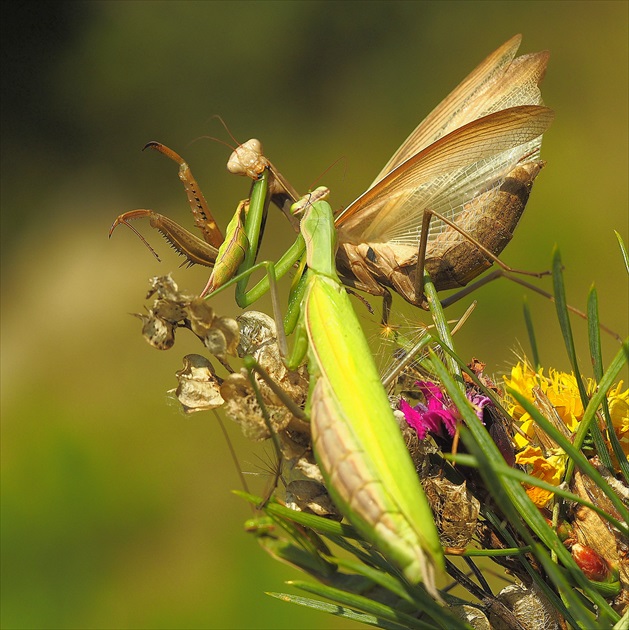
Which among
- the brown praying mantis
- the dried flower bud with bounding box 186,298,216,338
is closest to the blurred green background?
the brown praying mantis

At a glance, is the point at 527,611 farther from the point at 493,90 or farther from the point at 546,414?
the point at 493,90

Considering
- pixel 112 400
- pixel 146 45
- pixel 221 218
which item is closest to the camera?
pixel 112 400

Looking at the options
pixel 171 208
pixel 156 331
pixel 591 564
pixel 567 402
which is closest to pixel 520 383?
pixel 567 402

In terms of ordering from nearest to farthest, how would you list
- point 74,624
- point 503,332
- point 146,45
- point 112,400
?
1. point 74,624
2. point 503,332
3. point 112,400
4. point 146,45

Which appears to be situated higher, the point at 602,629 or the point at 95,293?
the point at 95,293

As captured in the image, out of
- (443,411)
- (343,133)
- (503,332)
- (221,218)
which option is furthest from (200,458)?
(443,411)

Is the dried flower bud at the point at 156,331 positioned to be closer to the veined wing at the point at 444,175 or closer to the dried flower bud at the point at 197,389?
the dried flower bud at the point at 197,389

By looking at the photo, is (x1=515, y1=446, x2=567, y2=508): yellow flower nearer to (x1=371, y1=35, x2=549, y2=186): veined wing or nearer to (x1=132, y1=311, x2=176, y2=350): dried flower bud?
(x1=132, y1=311, x2=176, y2=350): dried flower bud

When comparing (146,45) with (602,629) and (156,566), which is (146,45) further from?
(602,629)
